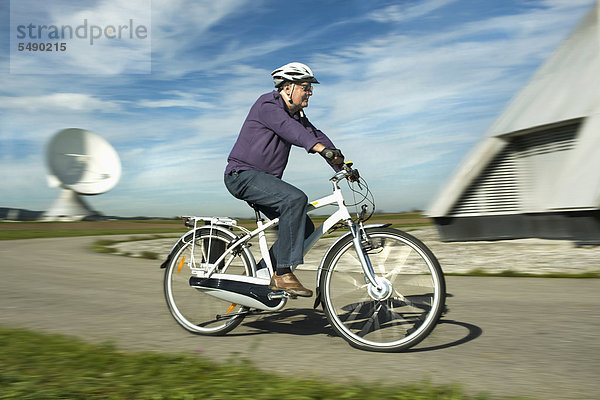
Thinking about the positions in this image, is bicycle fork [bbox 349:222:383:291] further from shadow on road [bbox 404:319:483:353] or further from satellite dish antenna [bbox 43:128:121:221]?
satellite dish antenna [bbox 43:128:121:221]

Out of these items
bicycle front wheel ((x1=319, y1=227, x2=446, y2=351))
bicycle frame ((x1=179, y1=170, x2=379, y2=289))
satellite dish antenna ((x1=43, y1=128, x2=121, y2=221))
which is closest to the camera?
bicycle front wheel ((x1=319, y1=227, x2=446, y2=351))

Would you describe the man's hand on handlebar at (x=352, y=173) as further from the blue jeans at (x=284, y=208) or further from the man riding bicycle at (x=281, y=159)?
the blue jeans at (x=284, y=208)

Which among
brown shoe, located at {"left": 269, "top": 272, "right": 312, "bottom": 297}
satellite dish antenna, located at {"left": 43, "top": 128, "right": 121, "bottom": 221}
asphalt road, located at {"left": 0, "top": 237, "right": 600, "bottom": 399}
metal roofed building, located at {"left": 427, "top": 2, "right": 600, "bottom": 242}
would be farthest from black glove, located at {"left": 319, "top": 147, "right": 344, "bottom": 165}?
satellite dish antenna, located at {"left": 43, "top": 128, "right": 121, "bottom": 221}

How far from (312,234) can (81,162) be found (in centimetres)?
4229

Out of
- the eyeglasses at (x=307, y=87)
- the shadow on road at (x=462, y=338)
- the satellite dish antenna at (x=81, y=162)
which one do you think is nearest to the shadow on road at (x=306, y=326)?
the shadow on road at (x=462, y=338)

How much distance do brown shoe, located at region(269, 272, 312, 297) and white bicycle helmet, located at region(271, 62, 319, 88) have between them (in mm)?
1621

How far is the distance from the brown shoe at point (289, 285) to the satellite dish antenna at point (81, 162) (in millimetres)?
40684

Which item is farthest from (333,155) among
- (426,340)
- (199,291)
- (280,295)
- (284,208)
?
(199,291)

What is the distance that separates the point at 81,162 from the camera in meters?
43.4

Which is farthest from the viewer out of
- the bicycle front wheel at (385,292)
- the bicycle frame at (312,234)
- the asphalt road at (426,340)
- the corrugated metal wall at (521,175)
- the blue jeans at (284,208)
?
the corrugated metal wall at (521,175)

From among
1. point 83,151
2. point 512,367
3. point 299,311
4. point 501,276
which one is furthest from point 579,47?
point 83,151

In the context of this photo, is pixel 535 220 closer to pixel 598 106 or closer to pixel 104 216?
pixel 598 106

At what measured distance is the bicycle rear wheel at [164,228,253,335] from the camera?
5031mm

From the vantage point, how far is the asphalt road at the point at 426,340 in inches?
142
